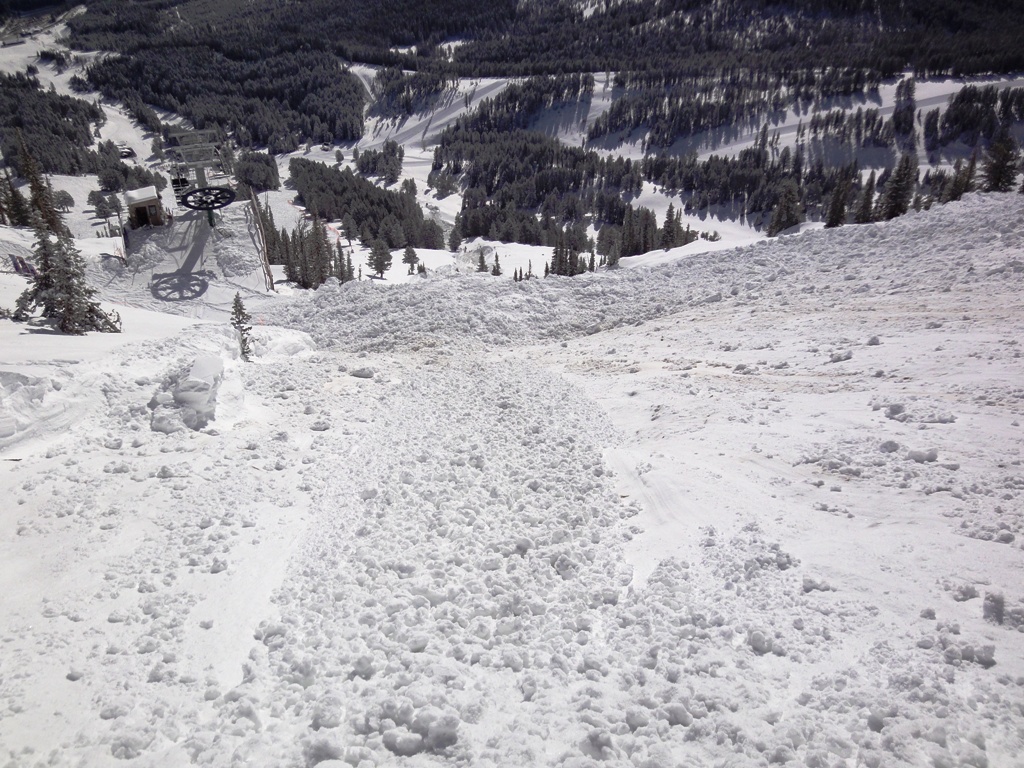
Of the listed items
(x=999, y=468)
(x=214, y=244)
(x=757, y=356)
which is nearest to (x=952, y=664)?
(x=999, y=468)

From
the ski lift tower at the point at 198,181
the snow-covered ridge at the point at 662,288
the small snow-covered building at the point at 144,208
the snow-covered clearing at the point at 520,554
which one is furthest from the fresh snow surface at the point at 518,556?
the small snow-covered building at the point at 144,208

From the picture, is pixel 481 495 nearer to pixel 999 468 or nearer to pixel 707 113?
pixel 999 468

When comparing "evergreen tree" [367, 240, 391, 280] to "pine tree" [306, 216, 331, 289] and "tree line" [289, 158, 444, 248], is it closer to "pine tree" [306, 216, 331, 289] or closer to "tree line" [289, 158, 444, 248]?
"pine tree" [306, 216, 331, 289]

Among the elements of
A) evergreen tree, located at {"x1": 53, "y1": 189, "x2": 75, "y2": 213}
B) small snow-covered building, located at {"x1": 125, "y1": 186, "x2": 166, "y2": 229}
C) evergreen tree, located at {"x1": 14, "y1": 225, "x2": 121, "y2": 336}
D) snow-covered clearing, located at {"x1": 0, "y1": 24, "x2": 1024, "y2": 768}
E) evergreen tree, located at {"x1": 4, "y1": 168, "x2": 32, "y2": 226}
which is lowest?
snow-covered clearing, located at {"x1": 0, "y1": 24, "x2": 1024, "y2": 768}

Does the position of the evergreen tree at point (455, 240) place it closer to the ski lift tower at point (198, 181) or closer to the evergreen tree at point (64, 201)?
the evergreen tree at point (64, 201)

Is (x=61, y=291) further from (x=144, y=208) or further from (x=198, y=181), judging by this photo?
(x=198, y=181)

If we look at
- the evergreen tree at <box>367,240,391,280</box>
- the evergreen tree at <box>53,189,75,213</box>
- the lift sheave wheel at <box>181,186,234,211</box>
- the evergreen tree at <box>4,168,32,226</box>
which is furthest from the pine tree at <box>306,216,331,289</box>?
the evergreen tree at <box>53,189,75,213</box>

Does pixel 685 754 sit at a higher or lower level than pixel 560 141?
lower
